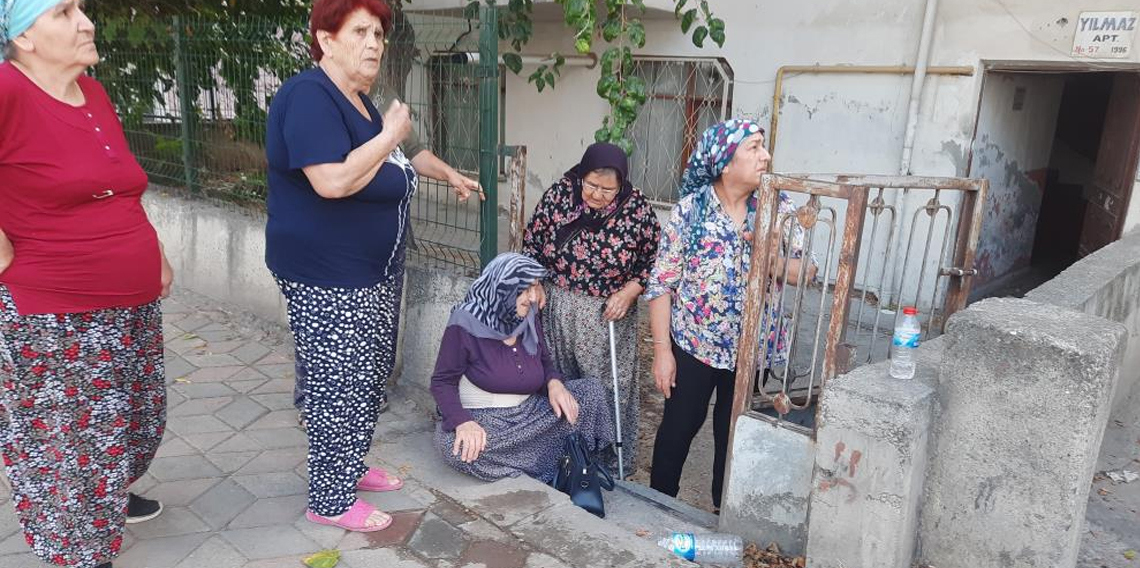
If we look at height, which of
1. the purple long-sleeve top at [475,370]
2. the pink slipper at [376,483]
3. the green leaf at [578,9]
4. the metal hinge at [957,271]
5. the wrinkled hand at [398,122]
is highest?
the green leaf at [578,9]

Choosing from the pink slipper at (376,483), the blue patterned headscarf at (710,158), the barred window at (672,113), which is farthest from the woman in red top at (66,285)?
the barred window at (672,113)

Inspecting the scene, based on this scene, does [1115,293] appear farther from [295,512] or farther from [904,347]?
[295,512]

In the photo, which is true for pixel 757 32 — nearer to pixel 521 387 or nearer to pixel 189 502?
pixel 521 387

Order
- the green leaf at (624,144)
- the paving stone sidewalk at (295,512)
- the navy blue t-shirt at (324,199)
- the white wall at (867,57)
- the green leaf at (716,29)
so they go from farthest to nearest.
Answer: the white wall at (867,57) < the green leaf at (716,29) < the green leaf at (624,144) < the paving stone sidewalk at (295,512) < the navy blue t-shirt at (324,199)

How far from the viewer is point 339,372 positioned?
8.72 ft

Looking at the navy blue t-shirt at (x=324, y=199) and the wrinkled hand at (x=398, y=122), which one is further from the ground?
the wrinkled hand at (x=398, y=122)

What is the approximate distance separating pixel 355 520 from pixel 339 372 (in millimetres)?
567

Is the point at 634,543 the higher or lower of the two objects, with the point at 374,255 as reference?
lower

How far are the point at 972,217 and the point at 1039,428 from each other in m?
1.08

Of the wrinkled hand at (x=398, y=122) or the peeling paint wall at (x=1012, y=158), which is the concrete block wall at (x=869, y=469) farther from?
the peeling paint wall at (x=1012, y=158)

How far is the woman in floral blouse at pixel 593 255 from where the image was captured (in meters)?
3.53

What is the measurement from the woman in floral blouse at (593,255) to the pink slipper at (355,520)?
1225 mm

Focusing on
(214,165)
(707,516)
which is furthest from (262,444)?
(214,165)

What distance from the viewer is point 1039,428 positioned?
2279 millimetres
